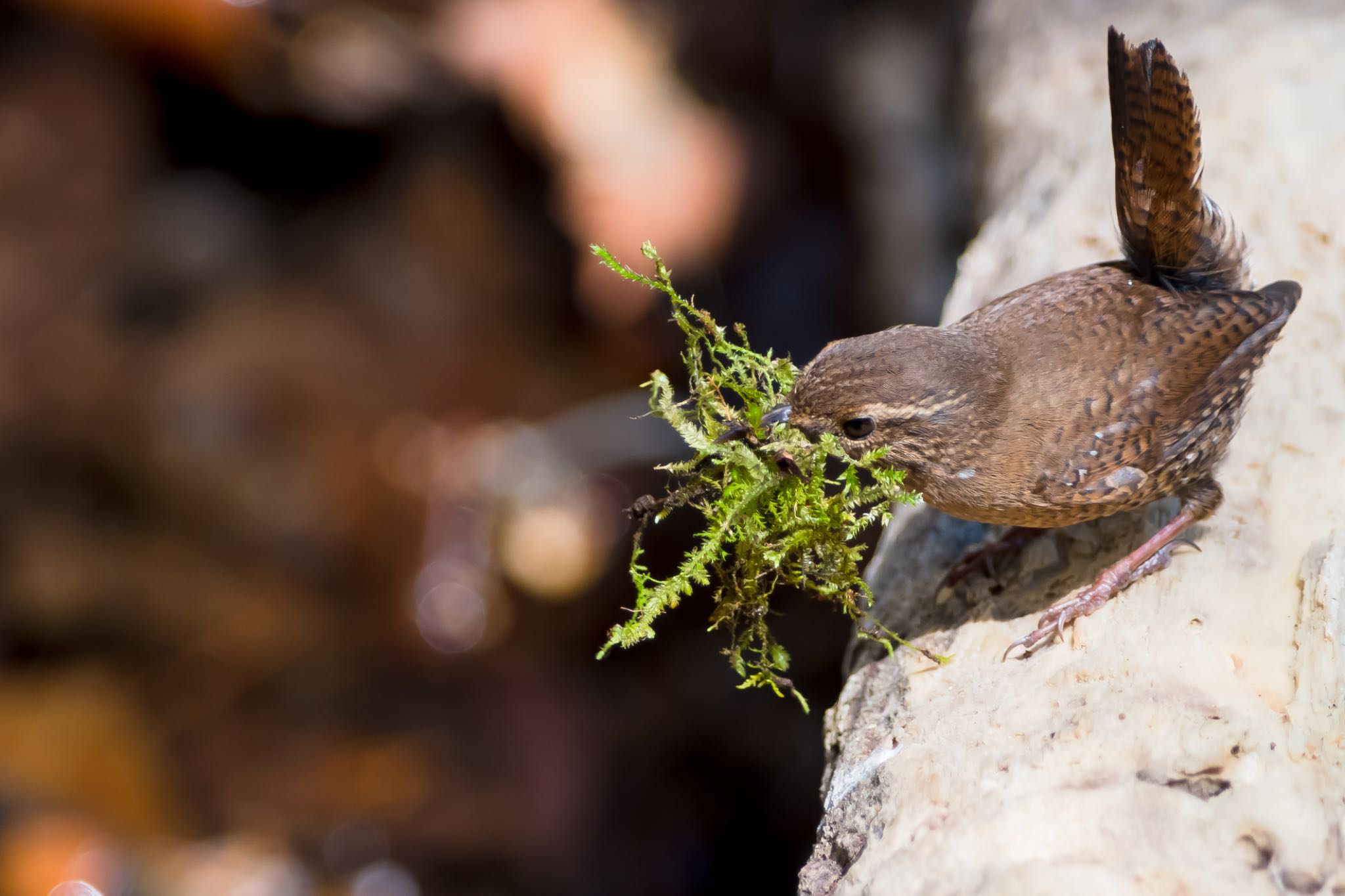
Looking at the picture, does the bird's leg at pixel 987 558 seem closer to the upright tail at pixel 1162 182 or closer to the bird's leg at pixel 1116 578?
the bird's leg at pixel 1116 578

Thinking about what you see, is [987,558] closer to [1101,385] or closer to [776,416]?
[1101,385]

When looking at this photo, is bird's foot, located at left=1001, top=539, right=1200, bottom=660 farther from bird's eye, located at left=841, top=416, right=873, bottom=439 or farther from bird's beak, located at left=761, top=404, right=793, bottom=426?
bird's beak, located at left=761, top=404, right=793, bottom=426

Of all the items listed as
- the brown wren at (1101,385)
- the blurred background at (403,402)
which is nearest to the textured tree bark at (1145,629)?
the brown wren at (1101,385)

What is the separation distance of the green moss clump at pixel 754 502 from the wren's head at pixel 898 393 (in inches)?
2.3

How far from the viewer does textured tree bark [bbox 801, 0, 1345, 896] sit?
1.98 metres

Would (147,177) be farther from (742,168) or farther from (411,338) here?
(742,168)

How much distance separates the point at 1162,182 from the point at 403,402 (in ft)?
12.7

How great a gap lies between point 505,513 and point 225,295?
188 cm

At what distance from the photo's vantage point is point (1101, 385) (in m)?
2.64

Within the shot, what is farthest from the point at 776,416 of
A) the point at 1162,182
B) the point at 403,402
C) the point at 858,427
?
the point at 403,402

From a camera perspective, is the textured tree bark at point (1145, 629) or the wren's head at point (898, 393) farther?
the wren's head at point (898, 393)

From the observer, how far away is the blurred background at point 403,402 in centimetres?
486

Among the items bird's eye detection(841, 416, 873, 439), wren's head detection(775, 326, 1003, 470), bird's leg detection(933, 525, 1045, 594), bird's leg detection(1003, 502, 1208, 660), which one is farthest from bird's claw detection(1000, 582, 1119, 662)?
bird's eye detection(841, 416, 873, 439)

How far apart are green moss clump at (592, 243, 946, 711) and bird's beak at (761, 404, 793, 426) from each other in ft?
0.05
